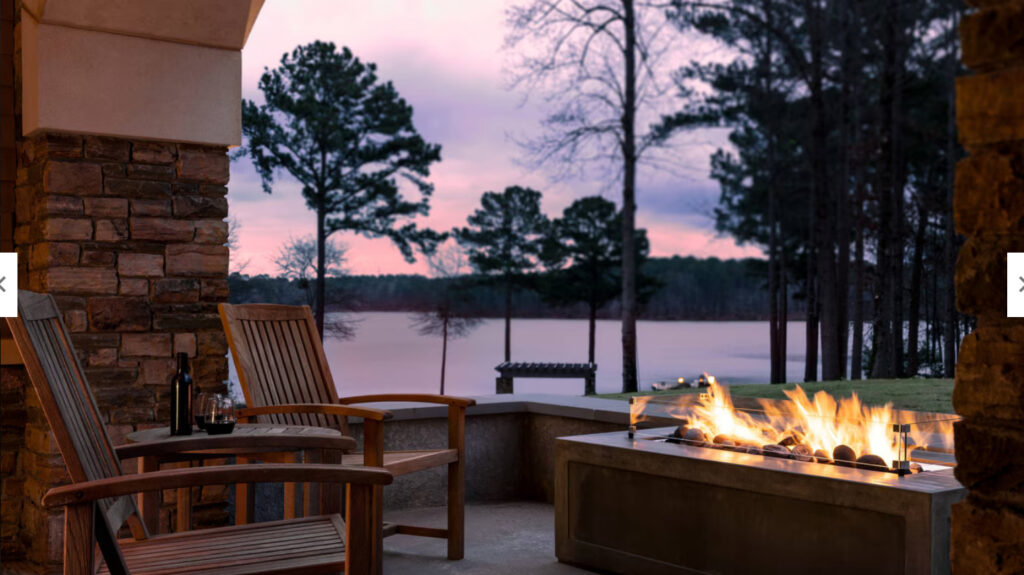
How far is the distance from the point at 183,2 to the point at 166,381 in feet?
4.70

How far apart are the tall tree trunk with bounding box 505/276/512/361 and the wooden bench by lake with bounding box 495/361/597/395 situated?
426cm

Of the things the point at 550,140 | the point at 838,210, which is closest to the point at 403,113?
the point at 550,140

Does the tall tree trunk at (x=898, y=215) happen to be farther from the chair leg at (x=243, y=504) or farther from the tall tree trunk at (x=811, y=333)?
the chair leg at (x=243, y=504)

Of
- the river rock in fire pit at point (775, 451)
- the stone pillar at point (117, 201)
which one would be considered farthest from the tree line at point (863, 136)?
the stone pillar at point (117, 201)

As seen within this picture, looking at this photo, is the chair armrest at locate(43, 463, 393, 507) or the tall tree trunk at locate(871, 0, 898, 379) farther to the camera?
the tall tree trunk at locate(871, 0, 898, 379)

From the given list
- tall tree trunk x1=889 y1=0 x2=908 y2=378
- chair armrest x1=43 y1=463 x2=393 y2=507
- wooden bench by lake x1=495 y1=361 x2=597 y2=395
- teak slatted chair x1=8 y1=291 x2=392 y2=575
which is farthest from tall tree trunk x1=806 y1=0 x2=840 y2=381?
chair armrest x1=43 y1=463 x2=393 y2=507

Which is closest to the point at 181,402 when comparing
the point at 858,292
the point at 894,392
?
the point at 894,392

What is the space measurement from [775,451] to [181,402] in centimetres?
181

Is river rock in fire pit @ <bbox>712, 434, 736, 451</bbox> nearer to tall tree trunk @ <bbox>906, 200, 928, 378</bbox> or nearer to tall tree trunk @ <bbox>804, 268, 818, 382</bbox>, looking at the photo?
tall tree trunk @ <bbox>906, 200, 928, 378</bbox>

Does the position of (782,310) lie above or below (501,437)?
above

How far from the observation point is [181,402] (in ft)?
8.79

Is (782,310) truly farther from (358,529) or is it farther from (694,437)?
(358,529)

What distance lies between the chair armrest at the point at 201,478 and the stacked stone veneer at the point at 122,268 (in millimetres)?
1793

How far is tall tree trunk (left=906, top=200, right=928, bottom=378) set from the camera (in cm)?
1196
